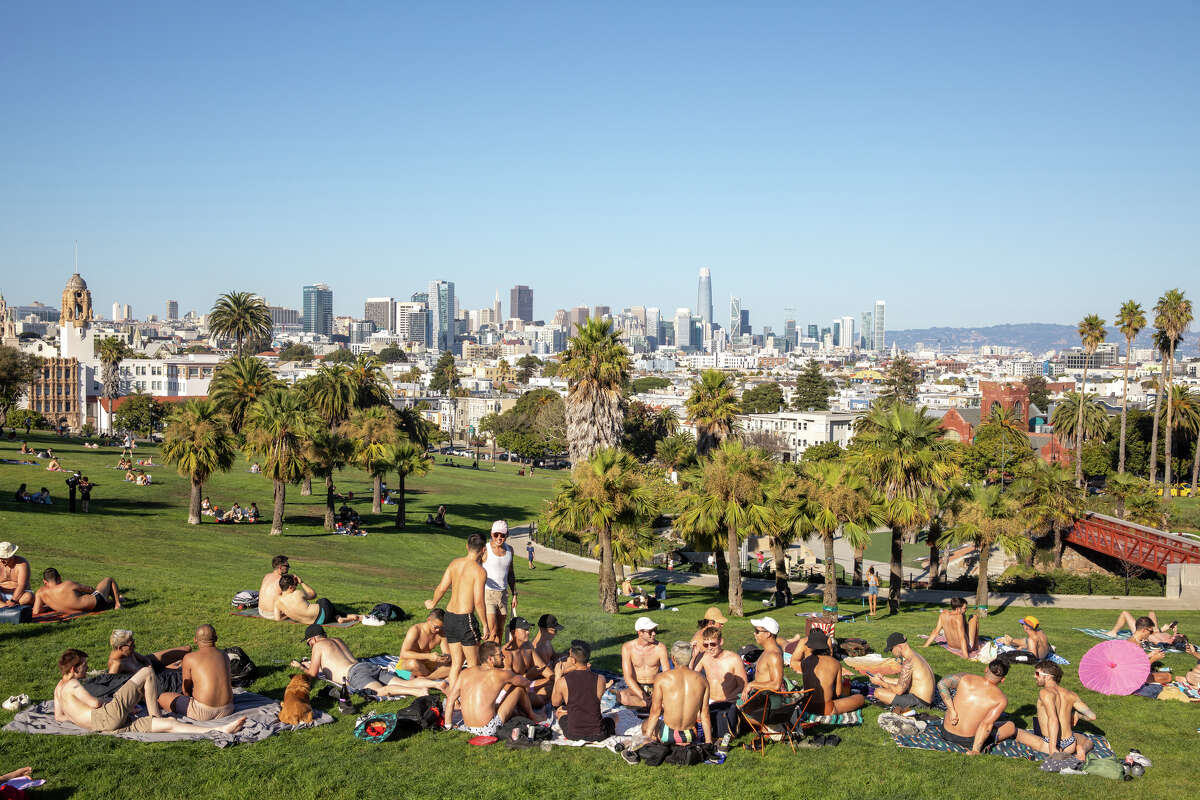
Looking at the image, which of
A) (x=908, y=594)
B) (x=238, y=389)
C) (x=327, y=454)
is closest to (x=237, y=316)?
(x=238, y=389)

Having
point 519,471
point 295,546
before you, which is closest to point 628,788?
point 295,546

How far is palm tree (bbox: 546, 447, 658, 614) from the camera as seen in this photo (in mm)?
22281

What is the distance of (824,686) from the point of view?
39.0ft

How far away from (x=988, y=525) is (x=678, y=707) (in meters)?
17.9

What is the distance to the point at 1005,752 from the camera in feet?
36.1

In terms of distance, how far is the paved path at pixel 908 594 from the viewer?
28094 millimetres

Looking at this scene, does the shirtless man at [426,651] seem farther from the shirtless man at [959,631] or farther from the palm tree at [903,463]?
the palm tree at [903,463]

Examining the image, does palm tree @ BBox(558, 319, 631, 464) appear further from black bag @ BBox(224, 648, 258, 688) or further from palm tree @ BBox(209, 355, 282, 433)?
black bag @ BBox(224, 648, 258, 688)

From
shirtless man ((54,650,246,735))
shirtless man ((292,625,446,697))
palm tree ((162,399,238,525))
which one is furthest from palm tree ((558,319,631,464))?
shirtless man ((54,650,246,735))

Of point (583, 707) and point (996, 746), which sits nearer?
point (583, 707)

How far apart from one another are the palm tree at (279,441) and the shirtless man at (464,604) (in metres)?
22.2

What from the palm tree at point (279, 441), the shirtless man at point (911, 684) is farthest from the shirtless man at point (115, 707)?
the palm tree at point (279, 441)

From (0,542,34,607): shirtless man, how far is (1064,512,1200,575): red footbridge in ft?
114

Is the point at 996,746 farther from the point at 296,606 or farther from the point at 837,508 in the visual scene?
the point at 837,508
